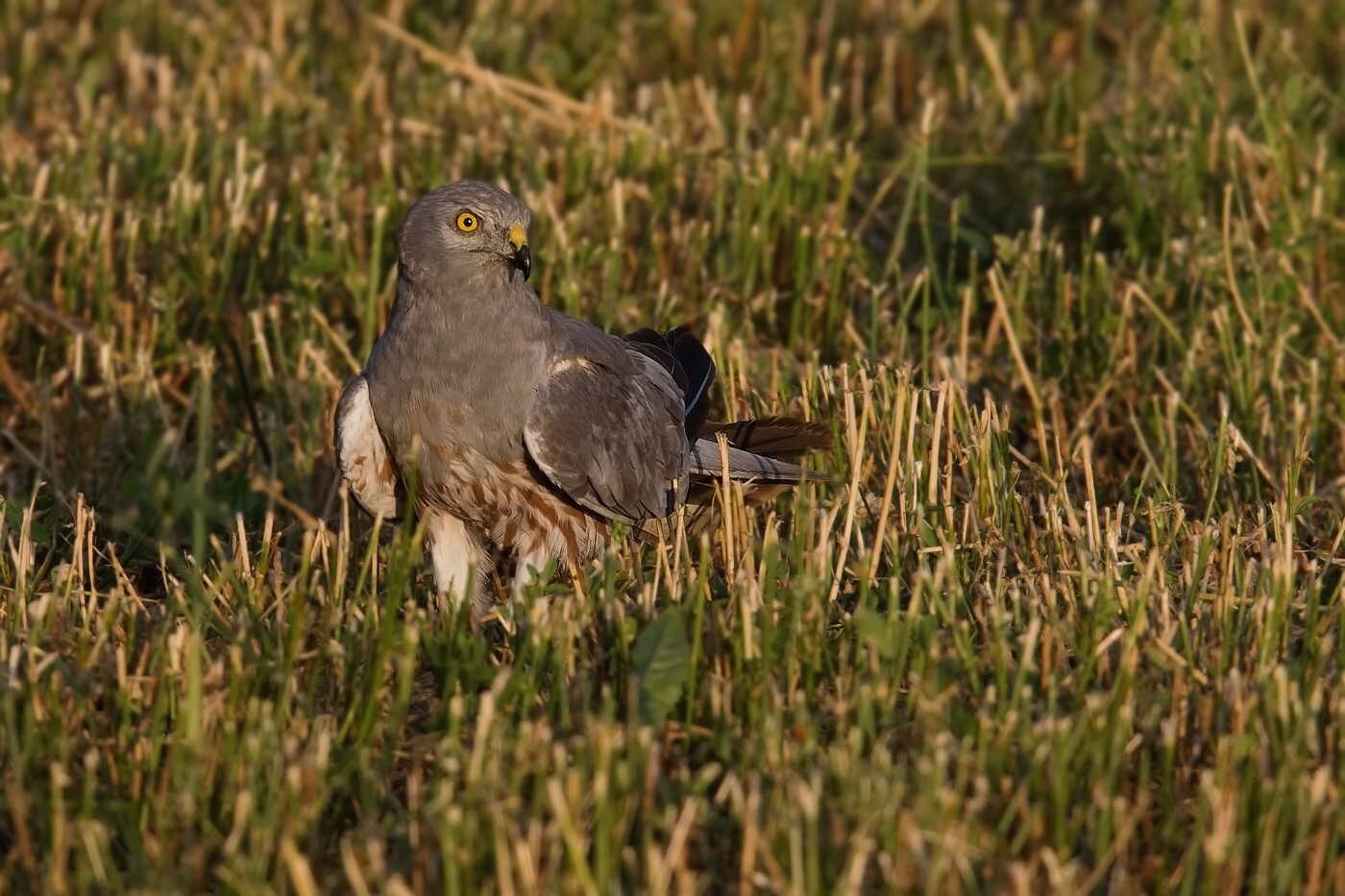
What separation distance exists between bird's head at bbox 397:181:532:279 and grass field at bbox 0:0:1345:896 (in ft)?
2.80

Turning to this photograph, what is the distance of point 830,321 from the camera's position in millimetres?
7363

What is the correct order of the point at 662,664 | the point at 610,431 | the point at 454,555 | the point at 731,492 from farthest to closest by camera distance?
the point at 454,555
the point at 610,431
the point at 731,492
the point at 662,664

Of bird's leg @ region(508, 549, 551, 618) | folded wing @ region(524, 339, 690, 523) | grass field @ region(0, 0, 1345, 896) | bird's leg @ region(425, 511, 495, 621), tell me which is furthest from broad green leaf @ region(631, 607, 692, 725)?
bird's leg @ region(425, 511, 495, 621)

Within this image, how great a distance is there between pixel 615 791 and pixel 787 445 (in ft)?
7.24

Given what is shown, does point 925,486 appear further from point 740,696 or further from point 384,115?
point 384,115

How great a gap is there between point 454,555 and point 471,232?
1.01 metres

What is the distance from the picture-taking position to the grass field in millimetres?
3762

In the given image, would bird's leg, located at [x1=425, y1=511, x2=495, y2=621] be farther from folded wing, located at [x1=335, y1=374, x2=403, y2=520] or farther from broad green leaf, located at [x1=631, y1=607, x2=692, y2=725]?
broad green leaf, located at [x1=631, y1=607, x2=692, y2=725]

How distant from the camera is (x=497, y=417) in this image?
17.5 feet

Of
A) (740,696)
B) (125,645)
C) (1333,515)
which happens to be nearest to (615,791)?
(740,696)

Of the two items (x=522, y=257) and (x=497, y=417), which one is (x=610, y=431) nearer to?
(x=497, y=417)

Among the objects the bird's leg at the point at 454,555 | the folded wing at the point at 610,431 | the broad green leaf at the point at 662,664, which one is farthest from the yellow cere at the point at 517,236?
the broad green leaf at the point at 662,664

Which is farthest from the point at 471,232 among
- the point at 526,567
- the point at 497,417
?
the point at 526,567

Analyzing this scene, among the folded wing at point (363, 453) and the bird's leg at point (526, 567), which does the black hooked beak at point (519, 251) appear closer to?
the folded wing at point (363, 453)
